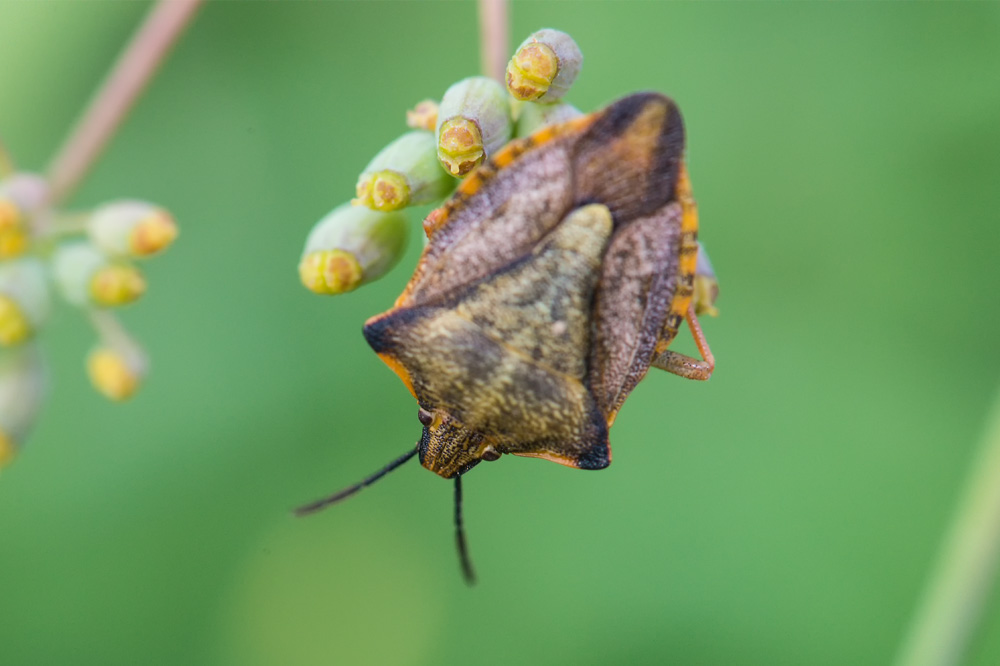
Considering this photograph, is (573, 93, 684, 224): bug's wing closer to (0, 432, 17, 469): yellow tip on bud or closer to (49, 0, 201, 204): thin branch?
(49, 0, 201, 204): thin branch

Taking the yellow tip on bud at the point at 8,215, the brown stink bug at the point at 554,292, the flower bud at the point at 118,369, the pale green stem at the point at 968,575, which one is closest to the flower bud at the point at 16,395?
the flower bud at the point at 118,369

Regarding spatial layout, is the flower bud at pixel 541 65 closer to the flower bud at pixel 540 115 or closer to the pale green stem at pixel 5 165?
the flower bud at pixel 540 115

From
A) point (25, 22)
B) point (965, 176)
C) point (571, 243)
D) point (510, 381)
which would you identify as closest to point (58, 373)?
point (25, 22)

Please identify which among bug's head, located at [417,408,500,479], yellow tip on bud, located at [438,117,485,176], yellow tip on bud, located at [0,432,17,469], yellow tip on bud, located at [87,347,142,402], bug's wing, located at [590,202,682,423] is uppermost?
yellow tip on bud, located at [438,117,485,176]

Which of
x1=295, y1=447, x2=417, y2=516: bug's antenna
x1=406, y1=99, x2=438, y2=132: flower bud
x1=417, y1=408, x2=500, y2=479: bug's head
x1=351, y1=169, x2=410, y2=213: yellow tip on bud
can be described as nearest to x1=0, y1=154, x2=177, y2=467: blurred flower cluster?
x1=351, y1=169, x2=410, y2=213: yellow tip on bud

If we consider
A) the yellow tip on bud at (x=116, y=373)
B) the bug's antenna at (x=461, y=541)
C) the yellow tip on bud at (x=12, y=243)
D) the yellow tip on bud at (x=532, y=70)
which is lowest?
the bug's antenna at (x=461, y=541)

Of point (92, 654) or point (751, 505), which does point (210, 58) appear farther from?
point (751, 505)

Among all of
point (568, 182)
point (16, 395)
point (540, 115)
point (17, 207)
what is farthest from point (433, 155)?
point (16, 395)
